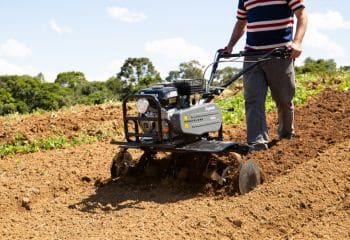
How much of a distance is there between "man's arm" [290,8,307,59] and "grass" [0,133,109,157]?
12.4ft

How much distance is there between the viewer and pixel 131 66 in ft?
85.6

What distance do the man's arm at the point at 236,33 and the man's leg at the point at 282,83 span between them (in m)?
0.61

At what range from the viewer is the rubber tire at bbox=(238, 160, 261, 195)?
16.3ft

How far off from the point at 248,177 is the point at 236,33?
1958 millimetres

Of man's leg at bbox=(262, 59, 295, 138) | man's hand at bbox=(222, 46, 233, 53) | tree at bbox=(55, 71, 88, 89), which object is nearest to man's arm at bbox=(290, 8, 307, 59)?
man's leg at bbox=(262, 59, 295, 138)

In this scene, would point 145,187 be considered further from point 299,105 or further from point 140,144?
point 299,105

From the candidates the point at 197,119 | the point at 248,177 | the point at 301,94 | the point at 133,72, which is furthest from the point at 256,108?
the point at 133,72

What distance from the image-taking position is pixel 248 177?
197 inches

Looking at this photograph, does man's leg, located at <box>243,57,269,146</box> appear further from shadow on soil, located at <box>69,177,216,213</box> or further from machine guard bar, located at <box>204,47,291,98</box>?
shadow on soil, located at <box>69,177,216,213</box>

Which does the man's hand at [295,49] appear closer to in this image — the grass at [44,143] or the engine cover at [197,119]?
the engine cover at [197,119]

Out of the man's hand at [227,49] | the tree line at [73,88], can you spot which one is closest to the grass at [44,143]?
the man's hand at [227,49]

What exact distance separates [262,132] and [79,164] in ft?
7.64

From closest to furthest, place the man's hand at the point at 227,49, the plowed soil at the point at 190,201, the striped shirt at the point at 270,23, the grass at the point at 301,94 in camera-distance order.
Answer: the plowed soil at the point at 190,201
the striped shirt at the point at 270,23
the man's hand at the point at 227,49
the grass at the point at 301,94

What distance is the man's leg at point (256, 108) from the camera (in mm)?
5762
